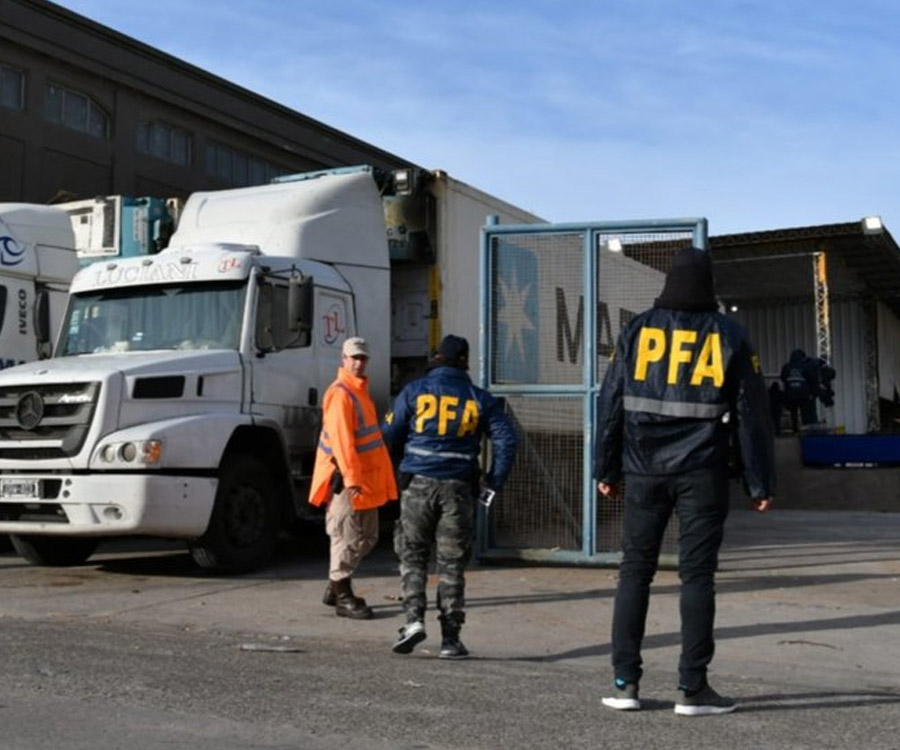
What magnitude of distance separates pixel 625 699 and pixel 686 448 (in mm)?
1080

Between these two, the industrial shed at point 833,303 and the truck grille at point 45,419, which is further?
the industrial shed at point 833,303

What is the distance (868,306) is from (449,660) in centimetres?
2709

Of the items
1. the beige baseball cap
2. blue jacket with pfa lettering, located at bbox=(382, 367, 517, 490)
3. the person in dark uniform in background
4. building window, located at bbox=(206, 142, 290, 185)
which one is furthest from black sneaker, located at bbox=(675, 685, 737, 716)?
building window, located at bbox=(206, 142, 290, 185)

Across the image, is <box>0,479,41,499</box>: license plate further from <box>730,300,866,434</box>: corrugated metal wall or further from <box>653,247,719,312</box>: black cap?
<box>730,300,866,434</box>: corrugated metal wall

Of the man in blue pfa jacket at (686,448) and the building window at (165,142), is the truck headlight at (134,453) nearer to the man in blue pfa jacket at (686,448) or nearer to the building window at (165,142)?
the man in blue pfa jacket at (686,448)

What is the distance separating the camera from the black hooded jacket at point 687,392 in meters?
4.75

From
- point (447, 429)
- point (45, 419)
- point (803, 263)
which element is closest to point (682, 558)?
point (447, 429)

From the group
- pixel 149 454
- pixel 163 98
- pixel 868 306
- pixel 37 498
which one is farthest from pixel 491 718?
pixel 163 98

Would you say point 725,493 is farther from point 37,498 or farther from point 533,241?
point 37,498

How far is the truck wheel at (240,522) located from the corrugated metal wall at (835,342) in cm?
2334

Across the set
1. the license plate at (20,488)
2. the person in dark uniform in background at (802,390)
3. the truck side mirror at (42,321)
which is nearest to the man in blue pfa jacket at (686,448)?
the license plate at (20,488)

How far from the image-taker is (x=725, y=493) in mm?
4777

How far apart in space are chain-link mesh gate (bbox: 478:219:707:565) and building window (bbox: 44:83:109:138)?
24429 mm

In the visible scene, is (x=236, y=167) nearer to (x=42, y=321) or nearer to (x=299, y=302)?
(x=42, y=321)
